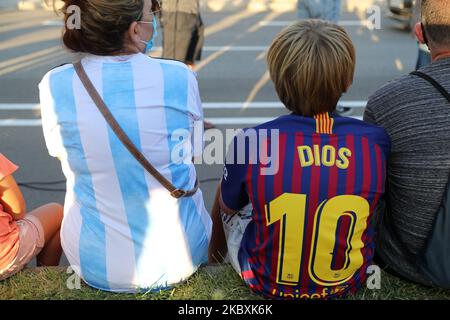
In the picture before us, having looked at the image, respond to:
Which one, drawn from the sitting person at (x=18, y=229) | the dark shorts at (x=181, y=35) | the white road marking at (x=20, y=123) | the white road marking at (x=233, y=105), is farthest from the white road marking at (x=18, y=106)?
the sitting person at (x=18, y=229)

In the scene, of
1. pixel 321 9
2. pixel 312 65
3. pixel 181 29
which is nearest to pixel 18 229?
pixel 312 65

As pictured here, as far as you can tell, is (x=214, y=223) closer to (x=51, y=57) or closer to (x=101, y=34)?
(x=101, y=34)

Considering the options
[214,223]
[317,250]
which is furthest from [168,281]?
[317,250]

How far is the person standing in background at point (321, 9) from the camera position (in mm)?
5906

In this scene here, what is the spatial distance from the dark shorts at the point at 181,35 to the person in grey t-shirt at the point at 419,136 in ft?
10.2

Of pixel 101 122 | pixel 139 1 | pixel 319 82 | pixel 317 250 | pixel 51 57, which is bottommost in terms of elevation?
pixel 51 57

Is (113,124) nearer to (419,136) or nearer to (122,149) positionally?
(122,149)

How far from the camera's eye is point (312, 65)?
212 cm

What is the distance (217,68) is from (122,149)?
556 cm

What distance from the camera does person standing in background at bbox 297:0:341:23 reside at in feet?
19.4

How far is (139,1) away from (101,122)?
20.9 inches

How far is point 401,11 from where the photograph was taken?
9867 millimetres

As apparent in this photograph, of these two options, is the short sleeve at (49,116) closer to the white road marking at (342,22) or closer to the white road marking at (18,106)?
the white road marking at (18,106)
